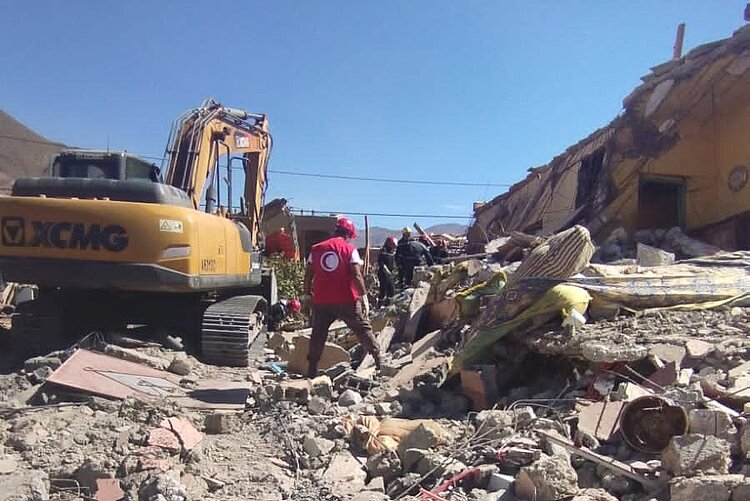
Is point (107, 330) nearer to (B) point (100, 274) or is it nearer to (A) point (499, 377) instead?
(B) point (100, 274)

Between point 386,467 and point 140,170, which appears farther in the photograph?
point 140,170

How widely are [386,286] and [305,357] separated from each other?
19.4ft

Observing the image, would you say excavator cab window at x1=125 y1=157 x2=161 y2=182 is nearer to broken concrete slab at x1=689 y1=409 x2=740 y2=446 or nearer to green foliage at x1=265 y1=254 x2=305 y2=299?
green foliage at x1=265 y1=254 x2=305 y2=299

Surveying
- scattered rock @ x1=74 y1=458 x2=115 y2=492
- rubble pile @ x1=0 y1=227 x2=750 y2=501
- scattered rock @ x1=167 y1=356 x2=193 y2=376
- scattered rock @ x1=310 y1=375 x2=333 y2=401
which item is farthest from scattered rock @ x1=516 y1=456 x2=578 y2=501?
scattered rock @ x1=167 y1=356 x2=193 y2=376

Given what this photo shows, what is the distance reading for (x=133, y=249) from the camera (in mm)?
6465

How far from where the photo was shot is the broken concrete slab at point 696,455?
9.76 ft

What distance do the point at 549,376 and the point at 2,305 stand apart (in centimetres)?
1076

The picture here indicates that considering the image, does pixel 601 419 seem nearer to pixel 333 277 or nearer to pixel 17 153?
pixel 333 277

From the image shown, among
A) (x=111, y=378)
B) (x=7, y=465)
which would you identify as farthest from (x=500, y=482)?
(x=111, y=378)

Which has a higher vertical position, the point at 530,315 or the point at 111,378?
the point at 530,315

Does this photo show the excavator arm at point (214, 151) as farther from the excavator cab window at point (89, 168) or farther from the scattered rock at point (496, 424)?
the scattered rock at point (496, 424)

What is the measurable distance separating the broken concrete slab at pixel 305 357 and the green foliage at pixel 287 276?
6671 millimetres

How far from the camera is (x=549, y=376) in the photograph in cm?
500

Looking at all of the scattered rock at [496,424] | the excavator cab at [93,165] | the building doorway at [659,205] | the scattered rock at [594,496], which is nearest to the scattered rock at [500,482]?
the scattered rock at [594,496]
